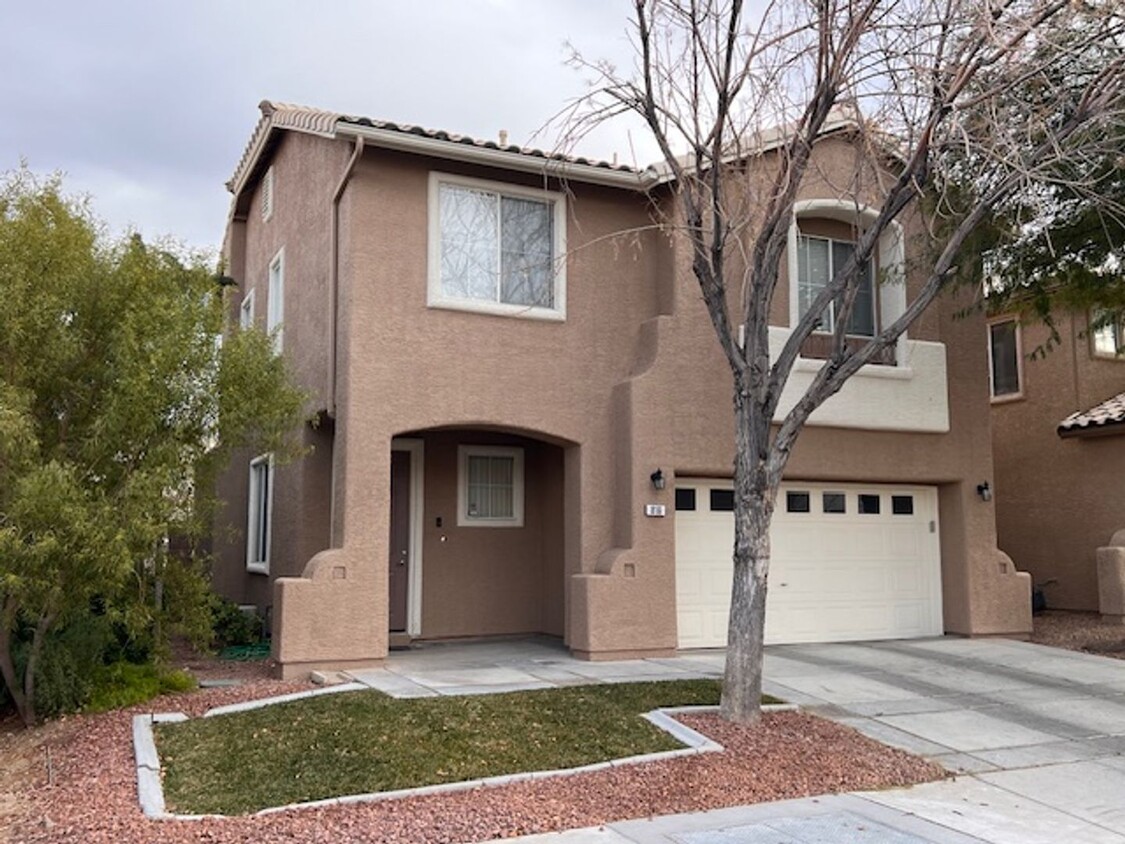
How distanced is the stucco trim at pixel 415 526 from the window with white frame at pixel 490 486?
57 cm

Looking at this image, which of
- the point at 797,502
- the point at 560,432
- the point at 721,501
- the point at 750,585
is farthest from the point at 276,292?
the point at 750,585

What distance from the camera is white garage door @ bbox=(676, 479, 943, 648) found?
13.0 m

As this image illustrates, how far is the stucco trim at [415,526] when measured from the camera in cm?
1345

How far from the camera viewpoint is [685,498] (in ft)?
42.9

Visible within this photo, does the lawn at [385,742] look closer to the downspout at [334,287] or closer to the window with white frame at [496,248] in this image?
the downspout at [334,287]

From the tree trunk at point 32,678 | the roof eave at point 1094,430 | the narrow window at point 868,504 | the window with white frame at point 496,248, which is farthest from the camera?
the roof eave at point 1094,430

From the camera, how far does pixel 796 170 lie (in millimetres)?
8750

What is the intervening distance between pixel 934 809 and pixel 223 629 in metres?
9.88

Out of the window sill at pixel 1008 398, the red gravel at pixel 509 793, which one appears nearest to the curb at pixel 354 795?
the red gravel at pixel 509 793

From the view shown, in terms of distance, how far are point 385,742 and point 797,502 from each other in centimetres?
772

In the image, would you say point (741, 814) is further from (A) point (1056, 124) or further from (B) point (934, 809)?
(A) point (1056, 124)

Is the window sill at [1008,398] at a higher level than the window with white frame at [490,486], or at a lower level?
higher

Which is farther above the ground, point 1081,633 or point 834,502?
point 834,502

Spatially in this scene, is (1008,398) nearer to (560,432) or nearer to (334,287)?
(560,432)
